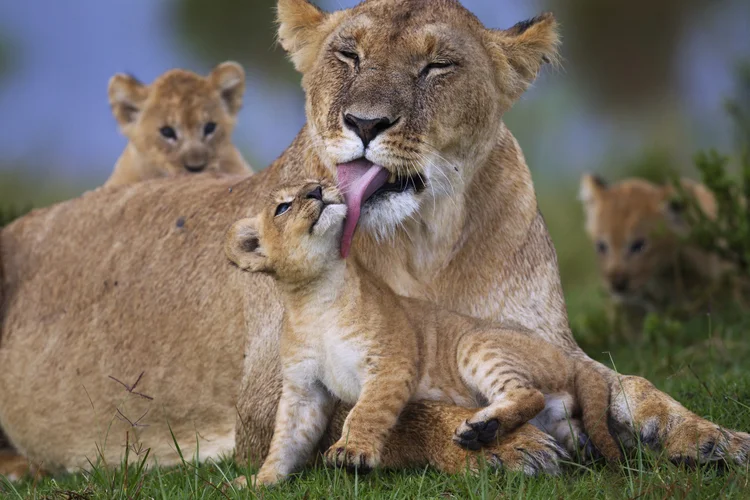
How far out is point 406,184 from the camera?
370 centimetres

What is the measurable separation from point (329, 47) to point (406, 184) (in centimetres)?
68

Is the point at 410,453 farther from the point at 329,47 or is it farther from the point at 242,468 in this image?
A: the point at 329,47

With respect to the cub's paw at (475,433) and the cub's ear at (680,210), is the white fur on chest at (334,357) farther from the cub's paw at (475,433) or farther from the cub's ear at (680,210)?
the cub's ear at (680,210)

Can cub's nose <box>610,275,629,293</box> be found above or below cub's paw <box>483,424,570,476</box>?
below

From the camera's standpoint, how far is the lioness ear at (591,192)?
8484 millimetres

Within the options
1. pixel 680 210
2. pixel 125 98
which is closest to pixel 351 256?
pixel 125 98

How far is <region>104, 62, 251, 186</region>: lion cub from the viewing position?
22.7ft

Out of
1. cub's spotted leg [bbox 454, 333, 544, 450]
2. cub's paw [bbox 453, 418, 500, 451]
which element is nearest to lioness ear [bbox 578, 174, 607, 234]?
cub's spotted leg [bbox 454, 333, 544, 450]

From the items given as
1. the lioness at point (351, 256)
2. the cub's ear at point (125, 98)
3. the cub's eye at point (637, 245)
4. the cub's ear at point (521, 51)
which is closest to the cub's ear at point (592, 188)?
the cub's eye at point (637, 245)

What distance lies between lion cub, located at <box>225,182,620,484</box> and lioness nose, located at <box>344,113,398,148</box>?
0.19 meters

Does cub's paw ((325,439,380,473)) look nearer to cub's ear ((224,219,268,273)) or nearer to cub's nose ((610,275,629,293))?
cub's ear ((224,219,268,273))

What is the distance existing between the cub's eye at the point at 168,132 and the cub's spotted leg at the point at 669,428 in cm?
383

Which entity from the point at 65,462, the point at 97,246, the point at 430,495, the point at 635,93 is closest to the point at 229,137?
the point at 97,246

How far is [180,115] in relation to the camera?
274 inches
